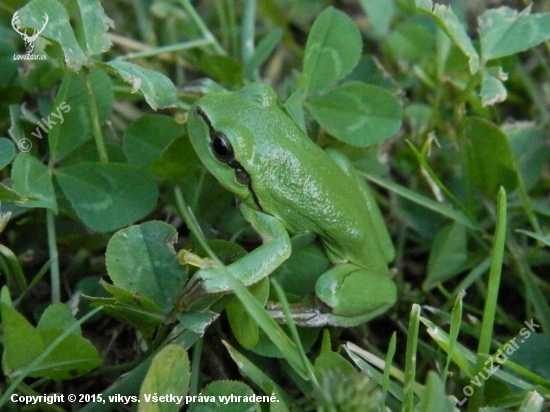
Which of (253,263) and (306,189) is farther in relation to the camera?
(306,189)

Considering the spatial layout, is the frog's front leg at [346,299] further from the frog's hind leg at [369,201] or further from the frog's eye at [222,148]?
the frog's eye at [222,148]

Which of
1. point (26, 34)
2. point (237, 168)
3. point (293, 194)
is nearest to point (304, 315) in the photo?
point (293, 194)

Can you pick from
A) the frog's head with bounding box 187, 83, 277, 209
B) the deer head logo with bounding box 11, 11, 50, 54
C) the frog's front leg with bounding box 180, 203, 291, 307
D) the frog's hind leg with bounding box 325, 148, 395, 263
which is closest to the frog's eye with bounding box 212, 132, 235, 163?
the frog's head with bounding box 187, 83, 277, 209

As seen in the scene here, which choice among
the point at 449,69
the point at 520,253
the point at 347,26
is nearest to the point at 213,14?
the point at 347,26

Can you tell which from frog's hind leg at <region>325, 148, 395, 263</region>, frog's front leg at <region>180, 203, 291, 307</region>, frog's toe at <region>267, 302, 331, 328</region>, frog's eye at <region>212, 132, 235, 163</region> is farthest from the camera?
frog's hind leg at <region>325, 148, 395, 263</region>

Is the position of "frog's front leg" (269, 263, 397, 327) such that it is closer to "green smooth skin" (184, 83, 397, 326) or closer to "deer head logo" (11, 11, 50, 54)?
"green smooth skin" (184, 83, 397, 326)

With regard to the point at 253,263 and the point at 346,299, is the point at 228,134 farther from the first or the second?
the point at 346,299

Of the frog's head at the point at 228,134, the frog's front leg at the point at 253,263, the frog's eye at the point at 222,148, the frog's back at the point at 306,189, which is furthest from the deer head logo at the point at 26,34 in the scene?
the frog's front leg at the point at 253,263
